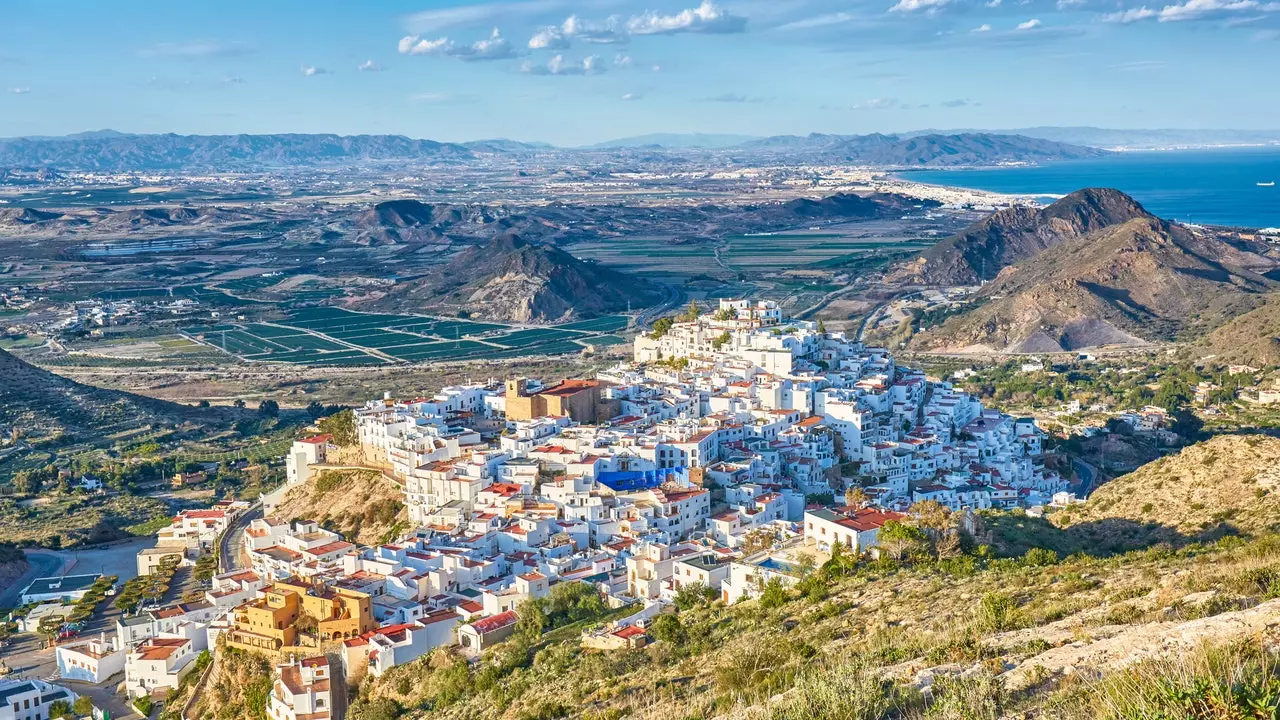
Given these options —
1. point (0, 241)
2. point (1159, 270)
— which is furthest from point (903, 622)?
point (0, 241)

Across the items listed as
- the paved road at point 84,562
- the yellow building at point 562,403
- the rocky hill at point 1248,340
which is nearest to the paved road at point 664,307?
the rocky hill at point 1248,340

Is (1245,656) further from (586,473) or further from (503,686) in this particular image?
(586,473)

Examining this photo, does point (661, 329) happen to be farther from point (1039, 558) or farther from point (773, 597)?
point (773, 597)

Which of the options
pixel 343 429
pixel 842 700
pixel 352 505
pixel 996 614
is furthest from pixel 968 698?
pixel 343 429

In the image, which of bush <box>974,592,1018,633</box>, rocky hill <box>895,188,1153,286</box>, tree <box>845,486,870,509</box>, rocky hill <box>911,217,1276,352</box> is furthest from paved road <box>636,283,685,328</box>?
bush <box>974,592,1018,633</box>

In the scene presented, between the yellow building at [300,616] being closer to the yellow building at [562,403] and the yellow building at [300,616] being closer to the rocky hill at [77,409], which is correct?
the yellow building at [562,403]

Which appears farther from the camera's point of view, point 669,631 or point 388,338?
point 388,338
